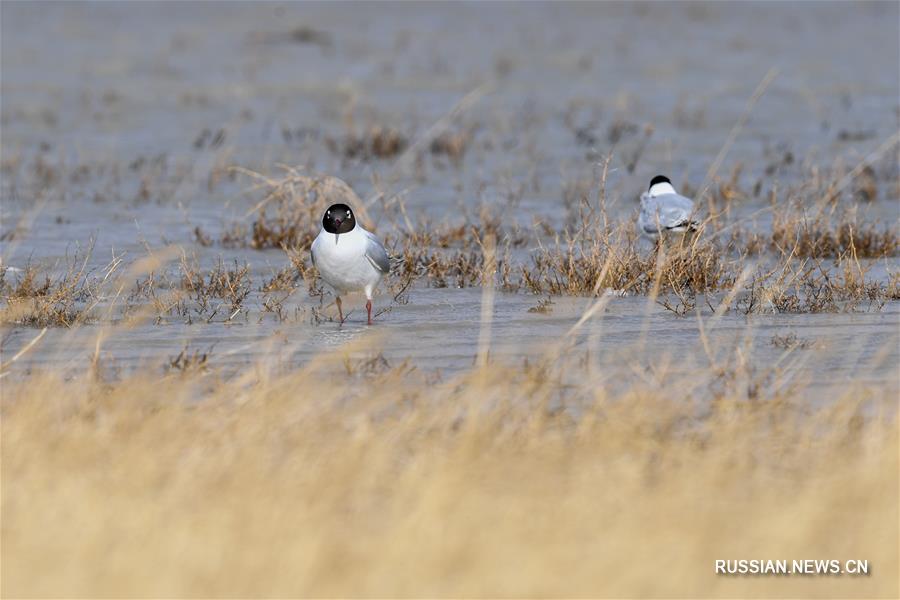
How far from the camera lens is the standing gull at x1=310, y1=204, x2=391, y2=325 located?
7387mm

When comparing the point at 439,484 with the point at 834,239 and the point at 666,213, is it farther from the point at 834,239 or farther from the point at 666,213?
the point at 834,239

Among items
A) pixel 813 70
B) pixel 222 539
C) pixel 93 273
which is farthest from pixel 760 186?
pixel 813 70

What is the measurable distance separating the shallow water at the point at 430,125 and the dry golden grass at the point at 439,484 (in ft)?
1.85

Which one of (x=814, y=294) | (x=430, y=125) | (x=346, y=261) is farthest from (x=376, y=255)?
(x=430, y=125)

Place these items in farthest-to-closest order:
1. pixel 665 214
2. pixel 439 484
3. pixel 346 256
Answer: pixel 665 214
pixel 346 256
pixel 439 484

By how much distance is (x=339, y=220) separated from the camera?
7.48 metres

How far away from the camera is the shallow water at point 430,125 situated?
6.93 m

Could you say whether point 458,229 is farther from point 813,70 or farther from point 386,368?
point 813,70

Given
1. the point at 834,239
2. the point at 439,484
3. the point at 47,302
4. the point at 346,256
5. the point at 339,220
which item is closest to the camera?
the point at 439,484

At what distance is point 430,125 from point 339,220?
31.1ft

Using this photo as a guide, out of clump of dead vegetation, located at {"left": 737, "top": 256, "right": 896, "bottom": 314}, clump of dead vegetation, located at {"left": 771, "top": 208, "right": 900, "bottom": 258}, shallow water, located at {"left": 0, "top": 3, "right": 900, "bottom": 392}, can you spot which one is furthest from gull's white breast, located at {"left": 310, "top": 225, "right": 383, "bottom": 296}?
clump of dead vegetation, located at {"left": 771, "top": 208, "right": 900, "bottom": 258}

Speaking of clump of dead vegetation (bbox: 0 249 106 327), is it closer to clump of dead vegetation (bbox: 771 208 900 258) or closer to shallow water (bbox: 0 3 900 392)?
shallow water (bbox: 0 3 900 392)

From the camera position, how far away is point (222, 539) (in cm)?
411

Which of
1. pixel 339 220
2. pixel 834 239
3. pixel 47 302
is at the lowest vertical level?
pixel 834 239
